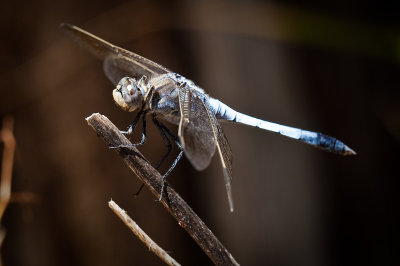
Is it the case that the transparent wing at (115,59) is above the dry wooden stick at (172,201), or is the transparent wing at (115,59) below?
Result: above

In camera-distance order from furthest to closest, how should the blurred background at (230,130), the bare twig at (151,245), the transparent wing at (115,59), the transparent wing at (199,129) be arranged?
the blurred background at (230,130)
the transparent wing at (115,59)
the transparent wing at (199,129)
the bare twig at (151,245)

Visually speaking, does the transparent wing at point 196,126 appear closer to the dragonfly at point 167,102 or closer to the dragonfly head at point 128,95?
the dragonfly at point 167,102

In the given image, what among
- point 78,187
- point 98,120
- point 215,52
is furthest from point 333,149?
point 78,187

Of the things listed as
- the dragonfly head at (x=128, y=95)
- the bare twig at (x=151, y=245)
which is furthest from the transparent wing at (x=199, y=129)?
the bare twig at (x=151, y=245)

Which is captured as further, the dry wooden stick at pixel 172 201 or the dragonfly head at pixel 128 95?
the dragonfly head at pixel 128 95

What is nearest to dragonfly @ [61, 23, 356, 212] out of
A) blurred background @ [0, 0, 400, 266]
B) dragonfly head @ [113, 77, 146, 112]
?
dragonfly head @ [113, 77, 146, 112]

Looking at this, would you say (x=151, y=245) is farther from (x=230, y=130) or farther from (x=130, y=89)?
(x=230, y=130)

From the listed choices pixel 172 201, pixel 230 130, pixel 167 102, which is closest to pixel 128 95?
pixel 167 102
